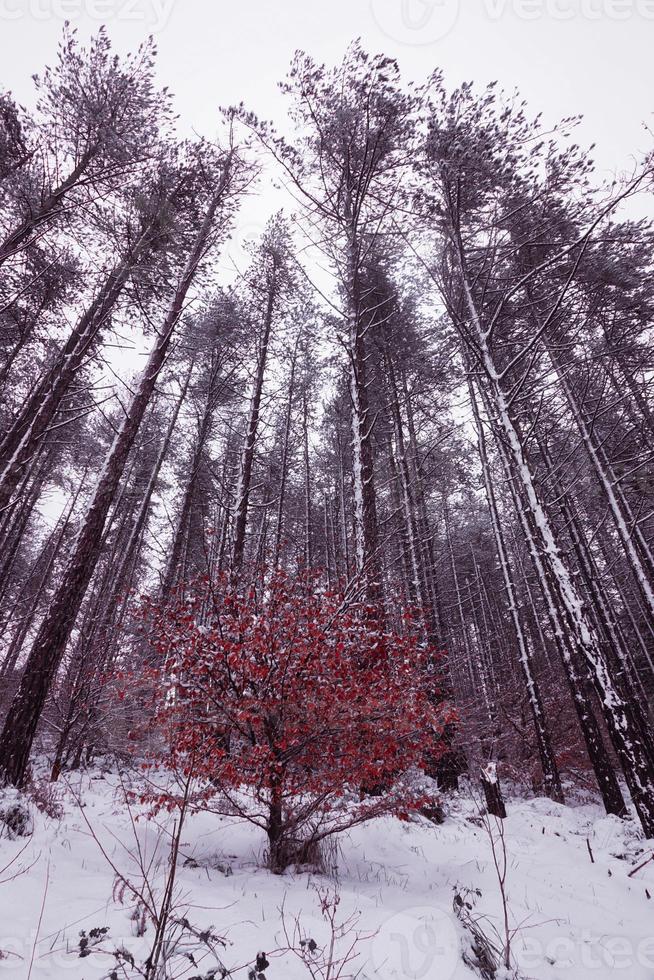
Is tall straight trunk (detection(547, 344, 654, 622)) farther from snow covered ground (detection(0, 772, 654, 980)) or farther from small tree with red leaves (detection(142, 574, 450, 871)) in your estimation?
small tree with red leaves (detection(142, 574, 450, 871))

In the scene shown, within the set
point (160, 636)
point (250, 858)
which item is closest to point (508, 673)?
point (250, 858)

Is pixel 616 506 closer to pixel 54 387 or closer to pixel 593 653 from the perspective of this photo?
pixel 593 653

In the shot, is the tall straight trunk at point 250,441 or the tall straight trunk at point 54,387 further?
the tall straight trunk at point 250,441

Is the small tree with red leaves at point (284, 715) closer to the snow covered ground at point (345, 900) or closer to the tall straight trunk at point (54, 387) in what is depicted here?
the snow covered ground at point (345, 900)

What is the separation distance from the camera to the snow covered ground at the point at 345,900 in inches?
A: 96.7

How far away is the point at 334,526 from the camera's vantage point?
22.9 meters

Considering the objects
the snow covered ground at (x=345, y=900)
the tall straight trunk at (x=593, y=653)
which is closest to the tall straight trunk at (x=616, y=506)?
the tall straight trunk at (x=593, y=653)

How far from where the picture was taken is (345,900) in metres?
3.35

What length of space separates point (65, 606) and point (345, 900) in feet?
15.3

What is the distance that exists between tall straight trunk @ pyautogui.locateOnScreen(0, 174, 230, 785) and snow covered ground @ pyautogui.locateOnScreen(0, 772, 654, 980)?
3.25ft

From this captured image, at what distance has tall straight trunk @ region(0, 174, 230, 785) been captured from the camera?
195 inches

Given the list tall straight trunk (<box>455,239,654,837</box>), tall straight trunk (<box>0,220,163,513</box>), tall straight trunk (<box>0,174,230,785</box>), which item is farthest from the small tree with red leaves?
tall straight trunk (<box>0,220,163,513</box>)

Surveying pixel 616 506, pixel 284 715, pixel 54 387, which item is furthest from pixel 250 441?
pixel 616 506

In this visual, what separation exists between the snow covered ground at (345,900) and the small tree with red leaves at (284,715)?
551 mm
